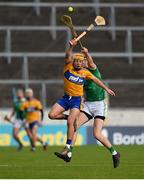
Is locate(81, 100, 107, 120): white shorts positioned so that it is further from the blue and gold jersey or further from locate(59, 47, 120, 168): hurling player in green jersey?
the blue and gold jersey

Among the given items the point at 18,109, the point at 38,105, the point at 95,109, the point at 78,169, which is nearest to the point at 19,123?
the point at 18,109

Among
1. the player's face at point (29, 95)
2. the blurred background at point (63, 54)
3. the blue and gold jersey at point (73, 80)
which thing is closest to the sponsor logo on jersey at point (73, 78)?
the blue and gold jersey at point (73, 80)

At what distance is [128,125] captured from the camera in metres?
33.0

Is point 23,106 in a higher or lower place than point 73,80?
lower

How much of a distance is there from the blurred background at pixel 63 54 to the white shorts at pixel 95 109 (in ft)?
44.1

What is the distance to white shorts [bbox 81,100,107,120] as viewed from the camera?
18609 mm

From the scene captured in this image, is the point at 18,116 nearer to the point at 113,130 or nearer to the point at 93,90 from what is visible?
the point at 113,130

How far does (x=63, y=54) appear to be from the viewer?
35500 mm

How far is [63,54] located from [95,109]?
1692 centimetres

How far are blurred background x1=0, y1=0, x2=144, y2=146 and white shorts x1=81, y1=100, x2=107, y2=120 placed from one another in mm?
13438

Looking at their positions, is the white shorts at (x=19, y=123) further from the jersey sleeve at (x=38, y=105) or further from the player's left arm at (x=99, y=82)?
the player's left arm at (x=99, y=82)

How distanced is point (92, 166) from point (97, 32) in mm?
21295

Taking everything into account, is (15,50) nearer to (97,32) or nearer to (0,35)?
(0,35)

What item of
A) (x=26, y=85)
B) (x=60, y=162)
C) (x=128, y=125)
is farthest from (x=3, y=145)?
(x=60, y=162)
